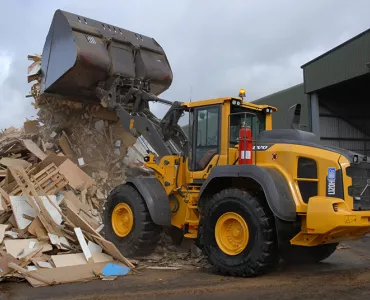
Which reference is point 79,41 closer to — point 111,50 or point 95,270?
point 111,50

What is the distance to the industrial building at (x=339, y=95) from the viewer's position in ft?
55.2

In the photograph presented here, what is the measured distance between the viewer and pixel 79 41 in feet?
29.2

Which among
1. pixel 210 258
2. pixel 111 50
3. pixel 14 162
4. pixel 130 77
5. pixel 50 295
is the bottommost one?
pixel 50 295

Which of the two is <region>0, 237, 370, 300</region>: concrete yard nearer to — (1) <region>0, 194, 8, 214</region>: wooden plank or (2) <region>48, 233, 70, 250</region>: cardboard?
(2) <region>48, 233, 70, 250</region>: cardboard

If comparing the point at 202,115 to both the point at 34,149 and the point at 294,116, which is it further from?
the point at 34,149

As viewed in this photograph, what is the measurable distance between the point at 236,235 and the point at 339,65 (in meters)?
13.5

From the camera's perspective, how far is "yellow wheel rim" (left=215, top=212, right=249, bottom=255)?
6086mm

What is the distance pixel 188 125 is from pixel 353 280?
3.39 meters

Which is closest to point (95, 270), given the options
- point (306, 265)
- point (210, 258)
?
point (210, 258)

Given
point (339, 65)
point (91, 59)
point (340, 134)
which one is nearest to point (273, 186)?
point (91, 59)

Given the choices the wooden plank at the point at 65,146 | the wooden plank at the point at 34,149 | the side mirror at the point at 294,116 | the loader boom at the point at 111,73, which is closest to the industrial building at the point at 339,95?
the loader boom at the point at 111,73

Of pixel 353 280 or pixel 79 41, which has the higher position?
pixel 79 41

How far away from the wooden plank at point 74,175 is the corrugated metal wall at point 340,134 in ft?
42.9

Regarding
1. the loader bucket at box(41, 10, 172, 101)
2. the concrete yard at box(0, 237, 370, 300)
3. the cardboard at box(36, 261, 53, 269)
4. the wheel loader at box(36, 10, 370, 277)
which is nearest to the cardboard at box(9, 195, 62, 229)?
the wheel loader at box(36, 10, 370, 277)
